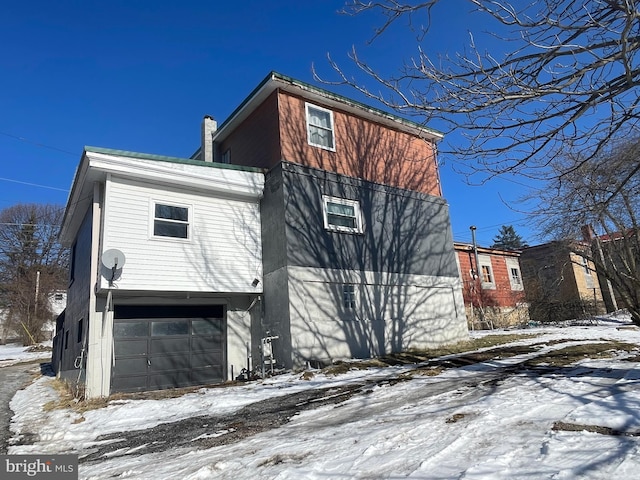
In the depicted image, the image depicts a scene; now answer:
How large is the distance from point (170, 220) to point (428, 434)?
30.0ft

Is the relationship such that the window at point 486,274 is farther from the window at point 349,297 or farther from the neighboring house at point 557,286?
the window at point 349,297

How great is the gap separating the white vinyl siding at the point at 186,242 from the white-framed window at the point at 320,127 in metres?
2.87

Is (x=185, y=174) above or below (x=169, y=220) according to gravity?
above

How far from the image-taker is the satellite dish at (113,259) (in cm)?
955

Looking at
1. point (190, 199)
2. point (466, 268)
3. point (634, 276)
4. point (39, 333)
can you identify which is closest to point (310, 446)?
point (190, 199)

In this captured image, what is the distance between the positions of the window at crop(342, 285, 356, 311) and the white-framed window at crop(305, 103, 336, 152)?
449cm

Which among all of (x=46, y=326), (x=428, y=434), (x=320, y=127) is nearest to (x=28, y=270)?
(x=46, y=326)

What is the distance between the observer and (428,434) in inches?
162

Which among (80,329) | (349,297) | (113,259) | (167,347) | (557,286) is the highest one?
(113,259)

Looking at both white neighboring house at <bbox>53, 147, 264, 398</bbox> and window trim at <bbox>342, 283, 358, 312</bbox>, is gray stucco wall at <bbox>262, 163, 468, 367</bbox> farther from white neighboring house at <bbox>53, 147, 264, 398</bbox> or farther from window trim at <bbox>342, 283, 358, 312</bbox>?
white neighboring house at <bbox>53, 147, 264, 398</bbox>

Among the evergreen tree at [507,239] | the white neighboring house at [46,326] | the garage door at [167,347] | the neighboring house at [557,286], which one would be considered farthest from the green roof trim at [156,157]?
the evergreen tree at [507,239]

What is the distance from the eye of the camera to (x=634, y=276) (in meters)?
14.5

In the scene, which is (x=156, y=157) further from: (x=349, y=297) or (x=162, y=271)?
(x=349, y=297)

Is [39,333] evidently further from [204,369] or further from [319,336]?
[319,336]
